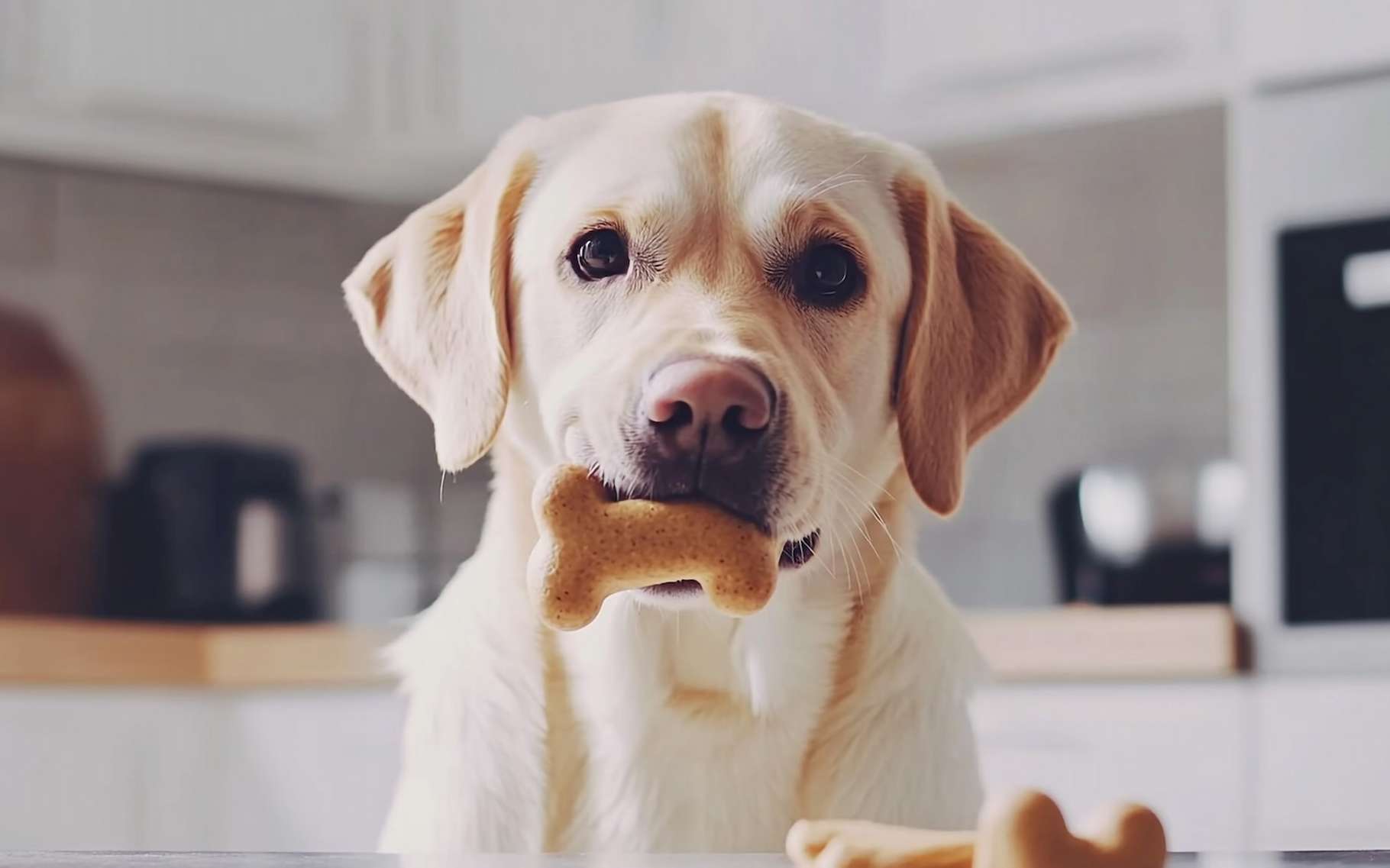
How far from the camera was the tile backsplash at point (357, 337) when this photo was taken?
7.93 ft

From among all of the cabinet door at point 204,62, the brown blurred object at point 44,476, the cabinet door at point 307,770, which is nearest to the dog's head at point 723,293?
the cabinet door at point 307,770

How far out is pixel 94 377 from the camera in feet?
8.96

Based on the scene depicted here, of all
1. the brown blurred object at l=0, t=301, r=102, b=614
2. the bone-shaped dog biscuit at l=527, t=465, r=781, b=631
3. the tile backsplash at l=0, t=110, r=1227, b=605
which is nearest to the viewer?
the bone-shaped dog biscuit at l=527, t=465, r=781, b=631

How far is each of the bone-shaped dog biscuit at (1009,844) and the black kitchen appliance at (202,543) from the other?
7.17 ft

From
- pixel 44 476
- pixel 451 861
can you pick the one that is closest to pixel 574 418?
pixel 451 861

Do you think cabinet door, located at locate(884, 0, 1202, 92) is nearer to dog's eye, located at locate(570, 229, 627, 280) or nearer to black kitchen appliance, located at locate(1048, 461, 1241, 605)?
black kitchen appliance, located at locate(1048, 461, 1241, 605)

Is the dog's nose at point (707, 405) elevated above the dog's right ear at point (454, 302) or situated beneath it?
situated beneath

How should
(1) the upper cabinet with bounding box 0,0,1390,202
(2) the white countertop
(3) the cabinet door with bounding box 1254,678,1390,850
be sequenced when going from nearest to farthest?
(2) the white countertop → (3) the cabinet door with bounding box 1254,678,1390,850 → (1) the upper cabinet with bounding box 0,0,1390,202

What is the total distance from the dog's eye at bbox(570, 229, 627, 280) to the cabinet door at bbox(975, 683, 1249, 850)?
1069mm

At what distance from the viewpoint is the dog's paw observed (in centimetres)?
59

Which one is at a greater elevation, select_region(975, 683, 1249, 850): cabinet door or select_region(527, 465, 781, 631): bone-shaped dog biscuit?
select_region(527, 465, 781, 631): bone-shaped dog biscuit

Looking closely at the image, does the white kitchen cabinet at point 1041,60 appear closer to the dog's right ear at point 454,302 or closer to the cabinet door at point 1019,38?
A: the cabinet door at point 1019,38

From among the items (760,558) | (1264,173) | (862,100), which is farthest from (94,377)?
(760,558)

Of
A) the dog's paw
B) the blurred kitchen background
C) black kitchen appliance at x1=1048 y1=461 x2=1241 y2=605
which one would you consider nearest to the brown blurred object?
the blurred kitchen background
